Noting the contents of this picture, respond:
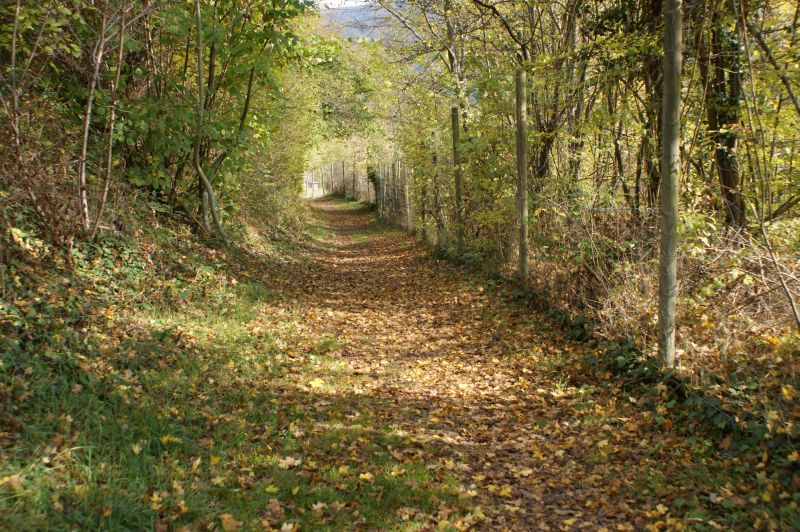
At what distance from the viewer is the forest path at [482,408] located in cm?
405

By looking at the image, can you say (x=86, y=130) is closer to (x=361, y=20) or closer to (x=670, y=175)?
(x=670, y=175)

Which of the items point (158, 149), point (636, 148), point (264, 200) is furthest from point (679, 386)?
point (264, 200)

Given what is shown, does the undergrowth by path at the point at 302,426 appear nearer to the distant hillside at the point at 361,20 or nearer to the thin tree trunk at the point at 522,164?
the thin tree trunk at the point at 522,164

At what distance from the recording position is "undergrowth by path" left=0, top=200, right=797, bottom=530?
356 centimetres

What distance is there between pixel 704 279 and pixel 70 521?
18.9 ft

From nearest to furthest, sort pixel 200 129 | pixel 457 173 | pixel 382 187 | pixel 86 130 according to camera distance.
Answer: pixel 86 130, pixel 200 129, pixel 457 173, pixel 382 187

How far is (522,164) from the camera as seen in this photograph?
894 centimetres

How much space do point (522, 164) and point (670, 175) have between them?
414 centimetres

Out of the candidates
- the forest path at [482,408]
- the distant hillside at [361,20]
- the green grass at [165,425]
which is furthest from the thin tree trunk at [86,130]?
the distant hillside at [361,20]

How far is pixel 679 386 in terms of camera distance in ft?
16.0

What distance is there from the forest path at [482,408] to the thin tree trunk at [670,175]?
0.84 meters

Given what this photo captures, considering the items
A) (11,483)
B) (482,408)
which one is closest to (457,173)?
(482,408)

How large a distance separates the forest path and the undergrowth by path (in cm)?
2

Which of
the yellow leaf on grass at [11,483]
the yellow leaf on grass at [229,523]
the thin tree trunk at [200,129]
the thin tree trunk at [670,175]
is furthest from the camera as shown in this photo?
the thin tree trunk at [200,129]
